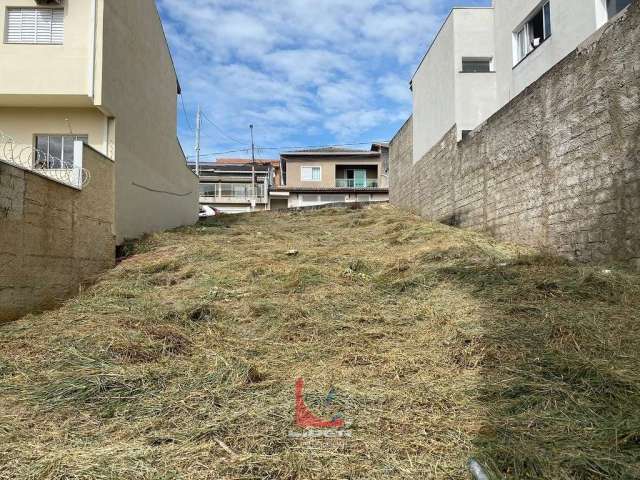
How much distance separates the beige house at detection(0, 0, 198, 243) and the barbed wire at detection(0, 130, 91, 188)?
0.32 feet

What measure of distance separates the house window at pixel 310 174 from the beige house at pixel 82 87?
22544 mm

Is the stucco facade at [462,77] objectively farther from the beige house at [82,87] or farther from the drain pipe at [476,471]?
the drain pipe at [476,471]

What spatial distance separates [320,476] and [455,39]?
38.2 feet

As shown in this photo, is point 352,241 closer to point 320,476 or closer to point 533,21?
point 533,21

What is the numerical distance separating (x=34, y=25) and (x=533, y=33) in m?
9.89

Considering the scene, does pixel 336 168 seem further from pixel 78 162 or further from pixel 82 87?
pixel 78 162

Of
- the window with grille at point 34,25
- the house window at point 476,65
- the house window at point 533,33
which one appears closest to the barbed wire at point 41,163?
the window with grille at point 34,25

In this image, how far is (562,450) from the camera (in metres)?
2.09

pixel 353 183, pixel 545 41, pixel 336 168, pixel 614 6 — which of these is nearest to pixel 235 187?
pixel 336 168

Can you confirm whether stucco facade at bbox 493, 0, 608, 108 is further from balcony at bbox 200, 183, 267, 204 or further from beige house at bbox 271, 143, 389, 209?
balcony at bbox 200, 183, 267, 204

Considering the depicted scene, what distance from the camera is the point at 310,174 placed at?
31828mm

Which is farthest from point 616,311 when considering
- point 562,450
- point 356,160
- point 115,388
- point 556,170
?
point 356,160

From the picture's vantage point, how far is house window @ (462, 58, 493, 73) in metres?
11.5

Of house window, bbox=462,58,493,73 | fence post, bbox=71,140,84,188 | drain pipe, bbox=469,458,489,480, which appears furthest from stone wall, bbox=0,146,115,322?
house window, bbox=462,58,493,73
